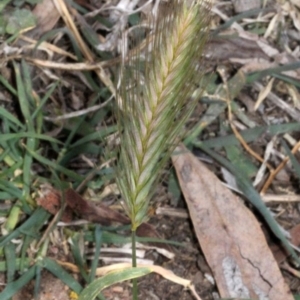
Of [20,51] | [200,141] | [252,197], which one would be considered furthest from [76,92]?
[252,197]

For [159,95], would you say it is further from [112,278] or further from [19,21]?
[19,21]

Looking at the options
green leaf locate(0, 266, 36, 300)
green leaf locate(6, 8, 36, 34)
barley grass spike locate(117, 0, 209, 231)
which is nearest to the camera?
barley grass spike locate(117, 0, 209, 231)

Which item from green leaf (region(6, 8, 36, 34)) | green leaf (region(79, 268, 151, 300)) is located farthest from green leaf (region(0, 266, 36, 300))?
green leaf (region(6, 8, 36, 34))

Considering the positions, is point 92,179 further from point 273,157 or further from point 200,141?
point 273,157

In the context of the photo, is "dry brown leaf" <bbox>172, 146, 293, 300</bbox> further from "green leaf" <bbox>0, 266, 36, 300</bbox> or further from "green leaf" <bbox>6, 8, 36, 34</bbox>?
"green leaf" <bbox>6, 8, 36, 34</bbox>

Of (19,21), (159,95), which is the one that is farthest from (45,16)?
(159,95)
